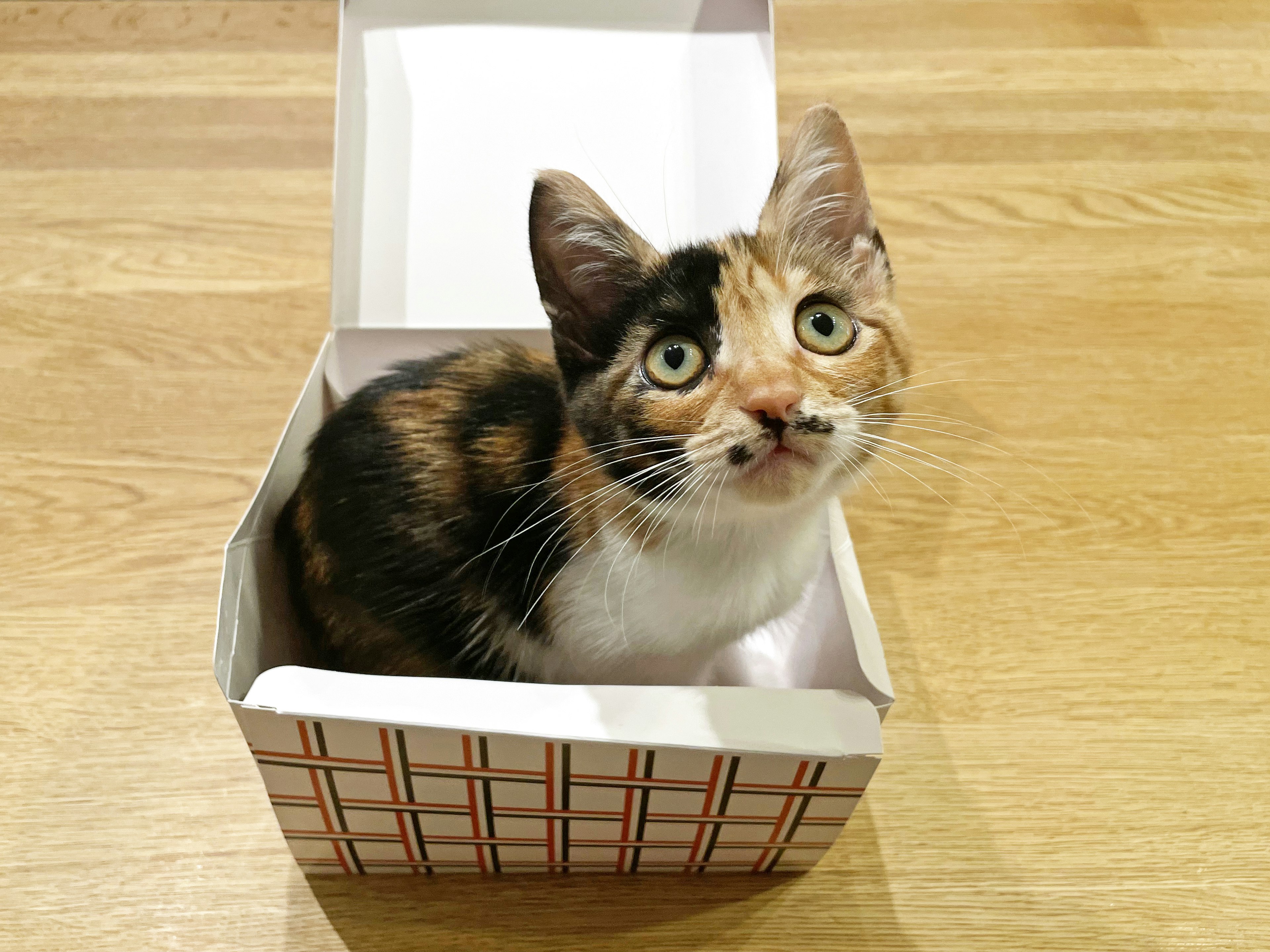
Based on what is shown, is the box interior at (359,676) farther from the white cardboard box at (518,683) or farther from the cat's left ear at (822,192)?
the cat's left ear at (822,192)

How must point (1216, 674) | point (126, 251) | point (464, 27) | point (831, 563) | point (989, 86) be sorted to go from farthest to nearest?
point (989, 86) → point (126, 251) → point (464, 27) → point (1216, 674) → point (831, 563)

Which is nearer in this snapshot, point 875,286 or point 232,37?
point 875,286

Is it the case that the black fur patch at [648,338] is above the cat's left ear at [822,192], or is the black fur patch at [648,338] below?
below

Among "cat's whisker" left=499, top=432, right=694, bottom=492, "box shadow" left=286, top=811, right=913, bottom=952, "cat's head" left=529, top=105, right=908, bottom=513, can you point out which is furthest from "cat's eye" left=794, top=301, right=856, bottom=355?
"box shadow" left=286, top=811, right=913, bottom=952

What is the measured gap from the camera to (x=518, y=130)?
1.05 m

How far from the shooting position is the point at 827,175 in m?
0.70

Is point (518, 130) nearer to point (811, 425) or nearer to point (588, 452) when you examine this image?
point (588, 452)

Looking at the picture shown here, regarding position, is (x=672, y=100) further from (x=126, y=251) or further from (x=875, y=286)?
(x=126, y=251)

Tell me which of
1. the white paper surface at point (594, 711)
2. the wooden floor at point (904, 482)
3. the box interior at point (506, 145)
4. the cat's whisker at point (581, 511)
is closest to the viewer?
the white paper surface at point (594, 711)

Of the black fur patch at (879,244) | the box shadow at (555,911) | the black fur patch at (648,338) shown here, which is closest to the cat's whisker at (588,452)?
the black fur patch at (648,338)

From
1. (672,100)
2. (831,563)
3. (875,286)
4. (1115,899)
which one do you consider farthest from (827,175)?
(1115,899)

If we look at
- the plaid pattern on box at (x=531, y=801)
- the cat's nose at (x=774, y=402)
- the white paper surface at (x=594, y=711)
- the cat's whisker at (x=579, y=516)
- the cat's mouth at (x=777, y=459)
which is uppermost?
the cat's nose at (x=774, y=402)

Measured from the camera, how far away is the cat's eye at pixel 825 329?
26.1 inches

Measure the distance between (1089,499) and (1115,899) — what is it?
453 mm
